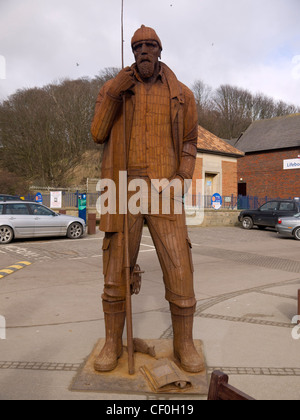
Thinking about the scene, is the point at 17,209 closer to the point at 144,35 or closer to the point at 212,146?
the point at 144,35

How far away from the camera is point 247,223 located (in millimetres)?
20375

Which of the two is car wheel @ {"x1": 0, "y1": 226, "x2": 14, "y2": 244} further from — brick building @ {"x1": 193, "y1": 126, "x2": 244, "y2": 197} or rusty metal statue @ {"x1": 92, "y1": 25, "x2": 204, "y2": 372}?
brick building @ {"x1": 193, "y1": 126, "x2": 244, "y2": 197}

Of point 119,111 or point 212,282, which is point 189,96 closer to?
point 119,111

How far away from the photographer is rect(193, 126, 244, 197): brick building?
999 inches

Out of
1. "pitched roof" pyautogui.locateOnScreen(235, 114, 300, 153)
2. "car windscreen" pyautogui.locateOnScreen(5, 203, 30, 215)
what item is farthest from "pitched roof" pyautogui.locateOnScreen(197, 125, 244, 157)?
"car windscreen" pyautogui.locateOnScreen(5, 203, 30, 215)

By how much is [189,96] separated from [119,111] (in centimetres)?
64

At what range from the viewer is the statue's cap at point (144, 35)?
9.90 ft

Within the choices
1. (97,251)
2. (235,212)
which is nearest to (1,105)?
(235,212)

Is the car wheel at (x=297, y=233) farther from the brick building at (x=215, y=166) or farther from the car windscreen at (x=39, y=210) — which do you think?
the brick building at (x=215, y=166)

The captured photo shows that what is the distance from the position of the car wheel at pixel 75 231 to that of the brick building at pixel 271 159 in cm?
2338

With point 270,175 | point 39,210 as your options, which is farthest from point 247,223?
point 270,175

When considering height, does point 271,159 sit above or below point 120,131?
above

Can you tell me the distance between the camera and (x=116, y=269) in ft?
10.3

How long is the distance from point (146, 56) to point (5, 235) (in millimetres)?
10937
